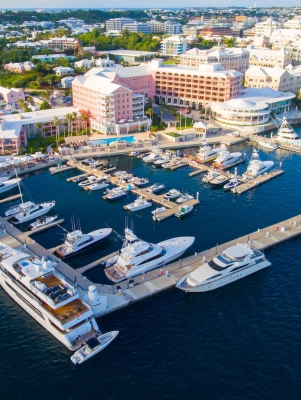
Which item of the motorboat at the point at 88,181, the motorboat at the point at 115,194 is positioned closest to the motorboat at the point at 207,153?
the motorboat at the point at 115,194

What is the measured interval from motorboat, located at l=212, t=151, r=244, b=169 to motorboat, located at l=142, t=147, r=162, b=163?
39.2ft

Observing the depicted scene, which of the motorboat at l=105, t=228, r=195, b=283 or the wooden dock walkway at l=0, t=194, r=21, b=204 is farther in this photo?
the wooden dock walkway at l=0, t=194, r=21, b=204

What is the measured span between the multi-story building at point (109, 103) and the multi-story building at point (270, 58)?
7625cm

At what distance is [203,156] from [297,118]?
4670 centimetres

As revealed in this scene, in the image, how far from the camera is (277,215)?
6719cm

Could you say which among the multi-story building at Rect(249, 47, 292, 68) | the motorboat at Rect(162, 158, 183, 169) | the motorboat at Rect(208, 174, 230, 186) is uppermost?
the multi-story building at Rect(249, 47, 292, 68)

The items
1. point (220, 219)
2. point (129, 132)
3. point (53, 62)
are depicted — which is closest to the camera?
point (220, 219)

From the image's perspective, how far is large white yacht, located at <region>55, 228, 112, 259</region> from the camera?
56.4 metres

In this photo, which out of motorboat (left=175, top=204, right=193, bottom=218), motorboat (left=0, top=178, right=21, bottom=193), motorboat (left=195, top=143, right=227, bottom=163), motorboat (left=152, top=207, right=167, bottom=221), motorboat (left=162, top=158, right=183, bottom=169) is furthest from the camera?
motorboat (left=195, top=143, right=227, bottom=163)

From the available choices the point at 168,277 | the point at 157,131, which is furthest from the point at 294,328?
the point at 157,131

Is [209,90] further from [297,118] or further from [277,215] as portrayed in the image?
[277,215]

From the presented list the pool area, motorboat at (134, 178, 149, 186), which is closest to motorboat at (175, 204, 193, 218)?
motorboat at (134, 178, 149, 186)

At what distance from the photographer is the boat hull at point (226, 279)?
49009 millimetres

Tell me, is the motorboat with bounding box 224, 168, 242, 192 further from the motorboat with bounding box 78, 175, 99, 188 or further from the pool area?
the pool area
